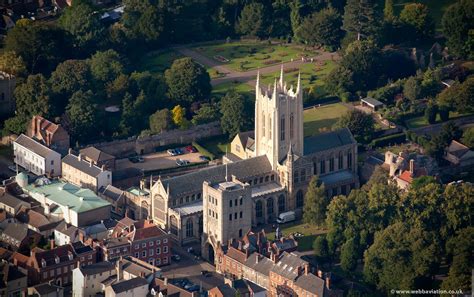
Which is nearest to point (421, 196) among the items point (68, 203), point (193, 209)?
point (193, 209)

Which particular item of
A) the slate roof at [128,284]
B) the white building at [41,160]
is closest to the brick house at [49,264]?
the slate roof at [128,284]

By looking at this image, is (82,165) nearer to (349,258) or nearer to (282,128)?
(282,128)

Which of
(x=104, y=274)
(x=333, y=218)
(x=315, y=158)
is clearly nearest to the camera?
(x=104, y=274)

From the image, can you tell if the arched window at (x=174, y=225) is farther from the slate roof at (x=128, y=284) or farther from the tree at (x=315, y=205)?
the slate roof at (x=128, y=284)

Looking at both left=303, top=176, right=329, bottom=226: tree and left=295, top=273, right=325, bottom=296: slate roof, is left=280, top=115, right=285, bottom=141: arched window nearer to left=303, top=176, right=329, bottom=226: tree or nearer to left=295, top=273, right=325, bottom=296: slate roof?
left=303, top=176, right=329, bottom=226: tree

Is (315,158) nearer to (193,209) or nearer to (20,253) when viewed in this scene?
(193,209)

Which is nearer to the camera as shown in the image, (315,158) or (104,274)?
(104,274)
